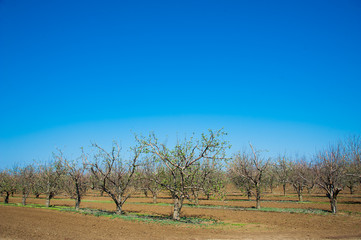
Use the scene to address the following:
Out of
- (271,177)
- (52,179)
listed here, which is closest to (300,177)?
(271,177)

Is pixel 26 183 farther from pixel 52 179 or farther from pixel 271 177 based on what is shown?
pixel 271 177

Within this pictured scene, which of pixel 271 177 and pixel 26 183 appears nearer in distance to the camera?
pixel 26 183

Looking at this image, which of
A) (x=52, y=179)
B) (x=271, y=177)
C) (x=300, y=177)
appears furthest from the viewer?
(x=271, y=177)

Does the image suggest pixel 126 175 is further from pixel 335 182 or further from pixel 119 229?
pixel 335 182

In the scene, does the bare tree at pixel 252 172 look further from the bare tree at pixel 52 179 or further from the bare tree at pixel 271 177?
the bare tree at pixel 52 179

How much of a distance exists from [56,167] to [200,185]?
28.1 meters

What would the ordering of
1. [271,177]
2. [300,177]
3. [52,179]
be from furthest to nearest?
[271,177] < [300,177] < [52,179]

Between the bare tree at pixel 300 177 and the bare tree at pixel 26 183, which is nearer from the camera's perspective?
the bare tree at pixel 26 183

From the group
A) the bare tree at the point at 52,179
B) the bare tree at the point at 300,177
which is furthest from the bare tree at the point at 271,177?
the bare tree at the point at 52,179

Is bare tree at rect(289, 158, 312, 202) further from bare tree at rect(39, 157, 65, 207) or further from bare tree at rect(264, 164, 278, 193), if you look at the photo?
bare tree at rect(39, 157, 65, 207)

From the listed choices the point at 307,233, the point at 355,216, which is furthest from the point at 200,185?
the point at 355,216

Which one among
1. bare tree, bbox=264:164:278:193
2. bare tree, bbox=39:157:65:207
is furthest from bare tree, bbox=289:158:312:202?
bare tree, bbox=39:157:65:207

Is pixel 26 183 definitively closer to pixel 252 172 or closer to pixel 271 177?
pixel 252 172

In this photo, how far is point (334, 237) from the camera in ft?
61.0
